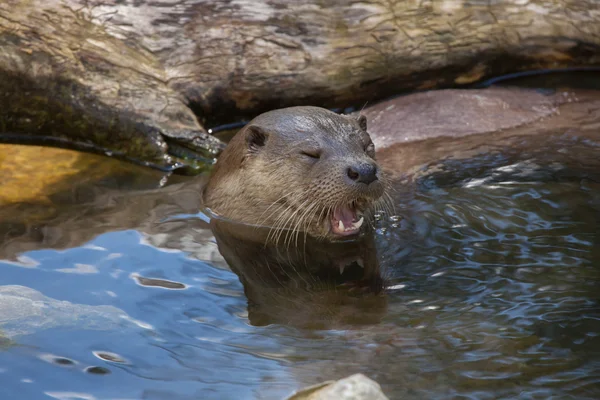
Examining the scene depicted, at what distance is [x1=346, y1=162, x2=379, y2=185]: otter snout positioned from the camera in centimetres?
379

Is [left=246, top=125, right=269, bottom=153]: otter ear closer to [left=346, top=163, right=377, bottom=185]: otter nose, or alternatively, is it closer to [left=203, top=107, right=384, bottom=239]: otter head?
[left=203, top=107, right=384, bottom=239]: otter head

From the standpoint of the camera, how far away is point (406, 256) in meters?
3.82

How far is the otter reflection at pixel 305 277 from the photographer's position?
330 cm

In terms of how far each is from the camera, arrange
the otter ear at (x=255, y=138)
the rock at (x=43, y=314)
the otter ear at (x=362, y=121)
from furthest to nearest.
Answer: the otter ear at (x=362, y=121) < the otter ear at (x=255, y=138) < the rock at (x=43, y=314)

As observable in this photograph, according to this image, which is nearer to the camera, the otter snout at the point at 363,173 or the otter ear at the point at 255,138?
the otter snout at the point at 363,173

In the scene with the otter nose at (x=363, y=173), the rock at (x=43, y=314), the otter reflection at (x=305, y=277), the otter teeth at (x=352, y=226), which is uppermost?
the otter nose at (x=363, y=173)

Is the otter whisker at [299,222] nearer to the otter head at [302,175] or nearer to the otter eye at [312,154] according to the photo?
the otter head at [302,175]

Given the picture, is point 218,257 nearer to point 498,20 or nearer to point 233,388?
point 233,388

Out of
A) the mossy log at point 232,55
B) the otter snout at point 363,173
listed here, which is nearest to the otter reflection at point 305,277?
the otter snout at point 363,173

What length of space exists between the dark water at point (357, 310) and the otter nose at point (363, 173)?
0.37m

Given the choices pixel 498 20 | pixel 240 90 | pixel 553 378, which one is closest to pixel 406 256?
pixel 553 378

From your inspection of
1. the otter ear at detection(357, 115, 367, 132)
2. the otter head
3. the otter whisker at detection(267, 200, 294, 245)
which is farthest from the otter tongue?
the otter ear at detection(357, 115, 367, 132)

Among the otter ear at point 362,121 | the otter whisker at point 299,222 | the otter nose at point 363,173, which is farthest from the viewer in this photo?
the otter ear at point 362,121

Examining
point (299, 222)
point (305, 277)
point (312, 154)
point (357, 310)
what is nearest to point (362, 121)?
point (312, 154)
